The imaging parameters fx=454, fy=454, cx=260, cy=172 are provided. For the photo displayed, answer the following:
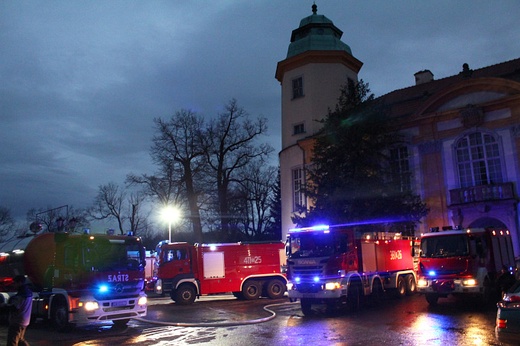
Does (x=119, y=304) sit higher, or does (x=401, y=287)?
(x=119, y=304)

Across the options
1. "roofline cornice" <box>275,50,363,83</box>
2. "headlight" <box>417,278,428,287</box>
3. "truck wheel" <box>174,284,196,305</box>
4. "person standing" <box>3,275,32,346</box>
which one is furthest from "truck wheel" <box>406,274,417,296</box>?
"roofline cornice" <box>275,50,363,83</box>

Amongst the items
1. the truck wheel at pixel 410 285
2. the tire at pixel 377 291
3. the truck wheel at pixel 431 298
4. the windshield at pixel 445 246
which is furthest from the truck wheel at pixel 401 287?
the windshield at pixel 445 246

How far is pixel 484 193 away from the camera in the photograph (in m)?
24.7

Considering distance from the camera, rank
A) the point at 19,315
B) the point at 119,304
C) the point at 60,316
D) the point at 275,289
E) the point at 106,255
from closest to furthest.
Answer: the point at 19,315
the point at 119,304
the point at 60,316
the point at 106,255
the point at 275,289

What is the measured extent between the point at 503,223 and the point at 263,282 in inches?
530

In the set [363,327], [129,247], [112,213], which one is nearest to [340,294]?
[363,327]

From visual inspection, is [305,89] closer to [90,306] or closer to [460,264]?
[460,264]

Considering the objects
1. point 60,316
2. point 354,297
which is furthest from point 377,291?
point 60,316

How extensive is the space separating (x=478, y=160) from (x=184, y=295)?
59.7 ft

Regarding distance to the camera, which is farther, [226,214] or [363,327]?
[226,214]

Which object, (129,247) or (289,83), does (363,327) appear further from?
(289,83)

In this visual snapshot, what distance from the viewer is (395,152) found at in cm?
2981

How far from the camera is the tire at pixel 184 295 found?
65.8ft

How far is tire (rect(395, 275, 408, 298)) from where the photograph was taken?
18.5 meters
